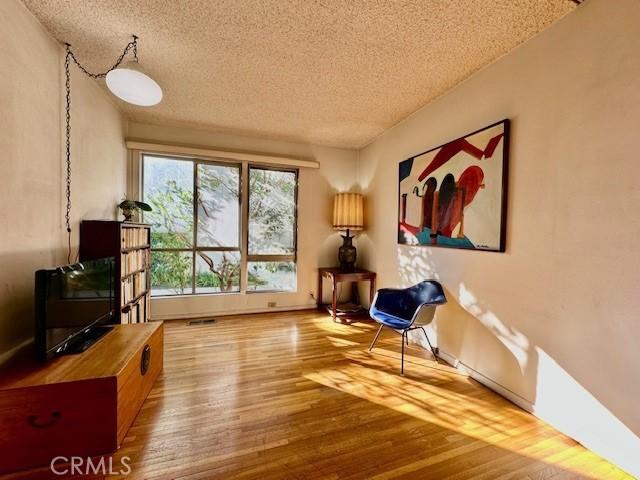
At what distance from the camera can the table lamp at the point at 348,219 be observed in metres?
4.03

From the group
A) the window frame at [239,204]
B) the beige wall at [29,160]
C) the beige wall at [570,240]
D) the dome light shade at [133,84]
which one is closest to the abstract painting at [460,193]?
the beige wall at [570,240]

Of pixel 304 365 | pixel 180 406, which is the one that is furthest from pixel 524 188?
pixel 180 406

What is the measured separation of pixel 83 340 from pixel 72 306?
30cm

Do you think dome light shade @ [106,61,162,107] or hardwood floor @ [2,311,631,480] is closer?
hardwood floor @ [2,311,631,480]

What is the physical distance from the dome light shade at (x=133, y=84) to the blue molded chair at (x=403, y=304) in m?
2.72

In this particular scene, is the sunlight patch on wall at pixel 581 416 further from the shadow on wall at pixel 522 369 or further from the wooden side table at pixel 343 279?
the wooden side table at pixel 343 279

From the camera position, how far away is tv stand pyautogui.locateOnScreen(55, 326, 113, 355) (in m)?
1.67

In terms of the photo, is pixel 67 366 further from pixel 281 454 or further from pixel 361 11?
pixel 361 11

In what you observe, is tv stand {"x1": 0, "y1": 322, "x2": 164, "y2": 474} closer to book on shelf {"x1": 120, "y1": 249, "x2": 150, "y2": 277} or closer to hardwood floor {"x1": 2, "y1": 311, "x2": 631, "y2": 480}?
hardwood floor {"x1": 2, "y1": 311, "x2": 631, "y2": 480}

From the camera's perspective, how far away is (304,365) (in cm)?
247

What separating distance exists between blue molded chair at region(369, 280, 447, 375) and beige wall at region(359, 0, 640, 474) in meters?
0.30

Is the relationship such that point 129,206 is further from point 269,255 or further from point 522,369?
point 522,369

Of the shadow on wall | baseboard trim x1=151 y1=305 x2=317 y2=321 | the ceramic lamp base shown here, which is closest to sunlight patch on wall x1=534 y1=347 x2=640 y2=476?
the shadow on wall

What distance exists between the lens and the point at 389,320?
2570 millimetres
